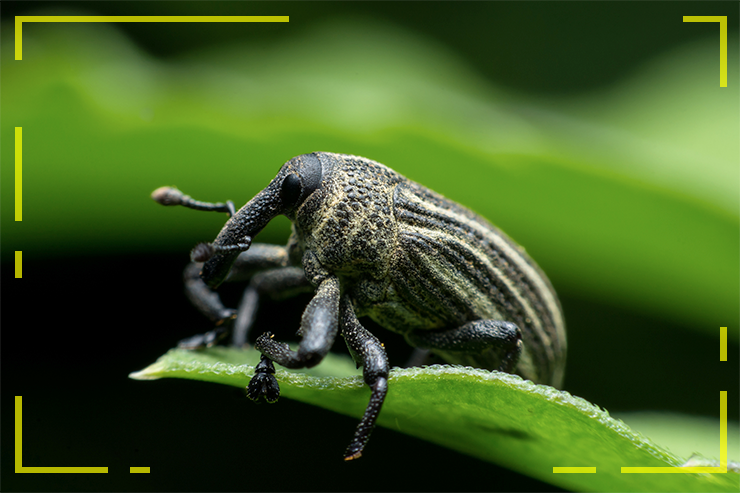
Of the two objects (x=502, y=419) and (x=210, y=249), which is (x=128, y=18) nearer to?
(x=210, y=249)

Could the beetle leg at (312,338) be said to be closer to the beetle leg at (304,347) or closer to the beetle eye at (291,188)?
the beetle leg at (304,347)

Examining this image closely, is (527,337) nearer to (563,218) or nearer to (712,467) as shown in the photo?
(563,218)

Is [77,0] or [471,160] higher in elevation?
[77,0]

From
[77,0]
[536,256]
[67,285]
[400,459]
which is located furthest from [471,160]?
[77,0]

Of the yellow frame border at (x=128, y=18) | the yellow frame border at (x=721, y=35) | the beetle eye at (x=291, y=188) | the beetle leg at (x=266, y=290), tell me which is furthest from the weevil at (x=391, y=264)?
the yellow frame border at (x=721, y=35)

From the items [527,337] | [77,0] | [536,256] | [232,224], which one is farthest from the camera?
[77,0]
